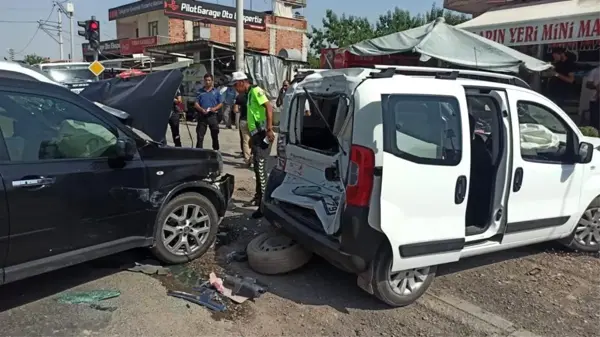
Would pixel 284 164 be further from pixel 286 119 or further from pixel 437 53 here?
pixel 437 53

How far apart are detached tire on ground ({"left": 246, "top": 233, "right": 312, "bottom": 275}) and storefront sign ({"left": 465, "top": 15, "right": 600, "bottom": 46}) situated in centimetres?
873

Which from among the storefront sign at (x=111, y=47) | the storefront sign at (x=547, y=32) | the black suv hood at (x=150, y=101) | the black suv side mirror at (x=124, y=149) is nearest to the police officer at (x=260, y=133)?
the black suv hood at (x=150, y=101)

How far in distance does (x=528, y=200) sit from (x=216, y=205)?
300 cm

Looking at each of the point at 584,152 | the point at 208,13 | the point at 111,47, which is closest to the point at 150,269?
the point at 584,152

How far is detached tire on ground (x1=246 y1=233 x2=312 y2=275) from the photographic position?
4336 millimetres

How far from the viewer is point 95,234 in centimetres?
385

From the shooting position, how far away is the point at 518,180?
419cm

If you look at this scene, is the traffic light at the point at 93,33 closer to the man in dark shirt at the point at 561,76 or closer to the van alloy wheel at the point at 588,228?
the man in dark shirt at the point at 561,76

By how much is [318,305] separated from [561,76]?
10406mm

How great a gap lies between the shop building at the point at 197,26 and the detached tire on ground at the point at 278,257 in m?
29.7

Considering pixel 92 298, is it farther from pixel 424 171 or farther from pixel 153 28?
pixel 153 28

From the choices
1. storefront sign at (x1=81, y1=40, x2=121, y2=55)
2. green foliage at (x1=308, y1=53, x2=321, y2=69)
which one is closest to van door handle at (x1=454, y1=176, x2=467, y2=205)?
green foliage at (x1=308, y1=53, x2=321, y2=69)

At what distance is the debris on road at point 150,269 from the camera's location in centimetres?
439

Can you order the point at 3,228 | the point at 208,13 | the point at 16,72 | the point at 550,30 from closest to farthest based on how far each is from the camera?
the point at 3,228 → the point at 16,72 → the point at 550,30 → the point at 208,13
